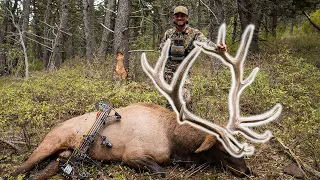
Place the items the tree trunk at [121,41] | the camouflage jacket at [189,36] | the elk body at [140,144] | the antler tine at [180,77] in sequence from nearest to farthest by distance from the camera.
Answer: the antler tine at [180,77] < the elk body at [140,144] < the camouflage jacket at [189,36] < the tree trunk at [121,41]

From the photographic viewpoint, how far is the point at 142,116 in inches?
204

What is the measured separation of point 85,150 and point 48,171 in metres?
0.63

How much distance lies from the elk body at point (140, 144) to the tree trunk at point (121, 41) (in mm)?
4080

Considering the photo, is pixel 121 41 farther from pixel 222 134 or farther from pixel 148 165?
pixel 222 134

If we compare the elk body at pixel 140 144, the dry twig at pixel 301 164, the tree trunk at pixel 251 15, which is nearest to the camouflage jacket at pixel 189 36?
the elk body at pixel 140 144

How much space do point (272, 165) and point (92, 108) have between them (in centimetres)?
333

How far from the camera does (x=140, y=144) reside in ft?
15.9

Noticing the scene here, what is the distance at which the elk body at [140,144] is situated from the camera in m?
4.71

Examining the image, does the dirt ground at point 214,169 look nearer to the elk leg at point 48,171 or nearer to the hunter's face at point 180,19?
the elk leg at point 48,171

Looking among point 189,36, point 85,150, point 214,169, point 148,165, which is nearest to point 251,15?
point 189,36

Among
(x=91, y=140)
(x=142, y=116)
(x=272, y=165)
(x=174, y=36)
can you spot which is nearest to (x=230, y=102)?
(x=272, y=165)

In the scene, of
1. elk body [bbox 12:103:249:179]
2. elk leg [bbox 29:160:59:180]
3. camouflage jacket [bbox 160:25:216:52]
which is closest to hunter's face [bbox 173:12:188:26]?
camouflage jacket [bbox 160:25:216:52]

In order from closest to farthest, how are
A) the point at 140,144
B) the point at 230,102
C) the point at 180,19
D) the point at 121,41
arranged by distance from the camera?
the point at 230,102 → the point at 140,144 → the point at 180,19 → the point at 121,41

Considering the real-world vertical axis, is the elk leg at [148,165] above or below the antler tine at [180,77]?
below
